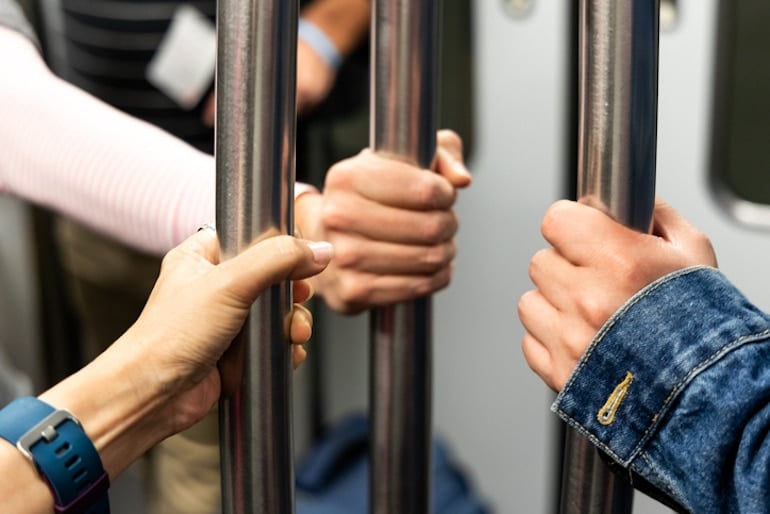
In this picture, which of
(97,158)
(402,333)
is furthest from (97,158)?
(402,333)

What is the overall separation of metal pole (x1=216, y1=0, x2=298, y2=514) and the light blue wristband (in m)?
1.20

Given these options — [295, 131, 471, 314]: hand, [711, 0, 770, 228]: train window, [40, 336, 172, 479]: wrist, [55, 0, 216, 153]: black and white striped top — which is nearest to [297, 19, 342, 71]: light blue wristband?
[55, 0, 216, 153]: black and white striped top

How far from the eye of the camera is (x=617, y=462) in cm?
52

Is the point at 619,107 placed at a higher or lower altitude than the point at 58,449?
higher

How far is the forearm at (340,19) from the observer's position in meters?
1.69

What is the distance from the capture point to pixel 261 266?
1.67ft

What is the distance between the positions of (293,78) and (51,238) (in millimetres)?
1814

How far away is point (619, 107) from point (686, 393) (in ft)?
0.45

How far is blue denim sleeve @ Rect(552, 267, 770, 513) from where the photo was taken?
496 millimetres

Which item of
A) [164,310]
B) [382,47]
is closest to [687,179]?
[382,47]

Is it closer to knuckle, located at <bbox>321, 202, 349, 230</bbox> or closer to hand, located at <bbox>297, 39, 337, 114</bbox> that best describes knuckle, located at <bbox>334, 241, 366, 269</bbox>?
knuckle, located at <bbox>321, 202, 349, 230</bbox>

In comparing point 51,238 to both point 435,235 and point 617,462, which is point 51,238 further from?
point 617,462

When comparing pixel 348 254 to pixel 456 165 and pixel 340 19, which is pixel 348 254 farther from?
pixel 340 19

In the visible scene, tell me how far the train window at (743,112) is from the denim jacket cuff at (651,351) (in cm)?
95
